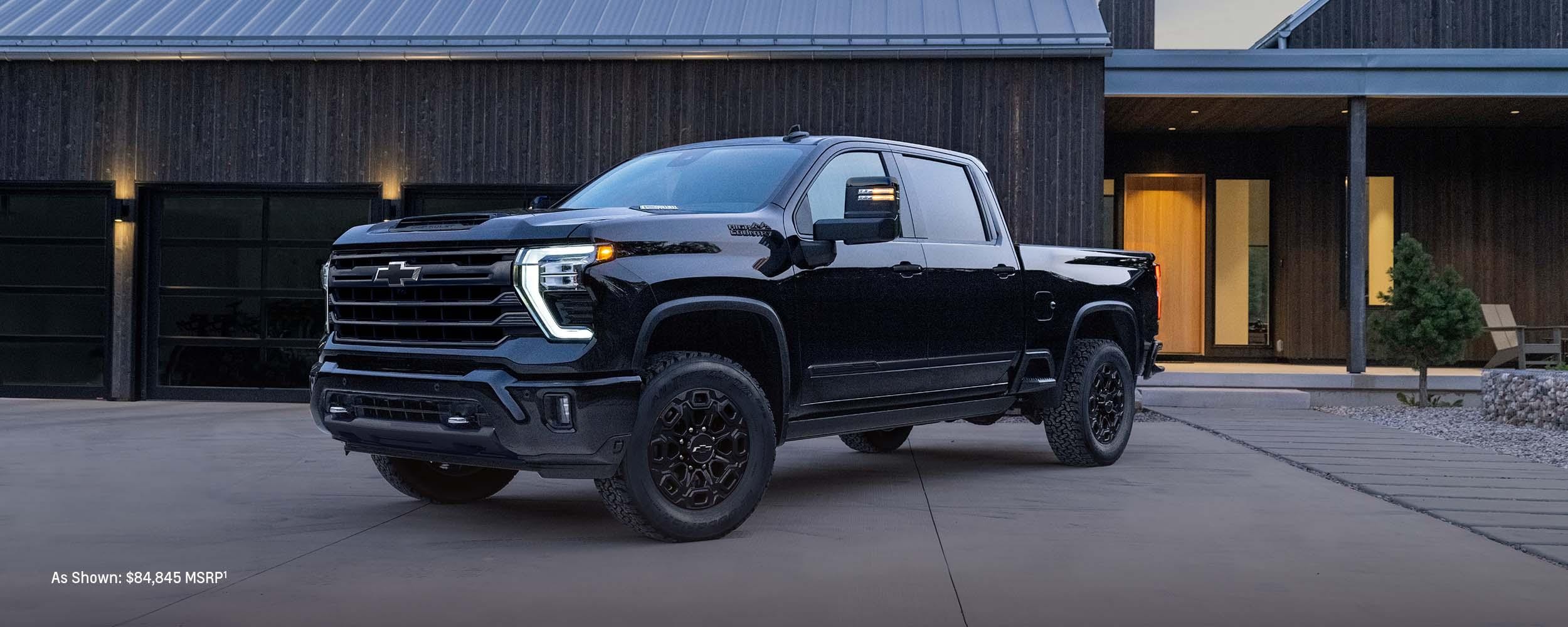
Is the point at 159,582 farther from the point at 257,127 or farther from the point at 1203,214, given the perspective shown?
the point at 1203,214

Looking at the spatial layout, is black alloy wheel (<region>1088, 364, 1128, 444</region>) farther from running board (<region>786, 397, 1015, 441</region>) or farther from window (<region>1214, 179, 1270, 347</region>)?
window (<region>1214, 179, 1270, 347</region>)

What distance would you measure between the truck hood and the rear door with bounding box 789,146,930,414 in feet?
2.49

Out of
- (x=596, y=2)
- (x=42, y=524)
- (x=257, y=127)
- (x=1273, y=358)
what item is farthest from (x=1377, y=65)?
(x=42, y=524)

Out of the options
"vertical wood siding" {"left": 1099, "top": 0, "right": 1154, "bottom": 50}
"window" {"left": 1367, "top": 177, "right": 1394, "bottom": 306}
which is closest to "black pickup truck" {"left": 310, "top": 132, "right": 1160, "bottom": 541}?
"vertical wood siding" {"left": 1099, "top": 0, "right": 1154, "bottom": 50}

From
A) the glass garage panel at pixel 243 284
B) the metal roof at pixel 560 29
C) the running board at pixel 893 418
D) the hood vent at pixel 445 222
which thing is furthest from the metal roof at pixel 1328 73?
the hood vent at pixel 445 222

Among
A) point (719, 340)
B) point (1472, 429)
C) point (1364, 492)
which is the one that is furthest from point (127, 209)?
point (1472, 429)

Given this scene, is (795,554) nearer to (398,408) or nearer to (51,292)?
(398,408)

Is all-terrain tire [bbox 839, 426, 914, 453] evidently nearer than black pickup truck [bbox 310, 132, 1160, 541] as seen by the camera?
No

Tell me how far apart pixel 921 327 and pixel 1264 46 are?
533 inches

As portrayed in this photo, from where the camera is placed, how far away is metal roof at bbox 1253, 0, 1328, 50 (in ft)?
55.3

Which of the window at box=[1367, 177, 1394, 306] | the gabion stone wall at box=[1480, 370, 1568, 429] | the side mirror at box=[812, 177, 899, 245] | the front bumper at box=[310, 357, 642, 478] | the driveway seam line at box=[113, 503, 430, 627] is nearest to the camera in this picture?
the driveway seam line at box=[113, 503, 430, 627]

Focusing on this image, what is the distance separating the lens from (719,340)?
19.4 feet

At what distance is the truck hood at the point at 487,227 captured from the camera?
5.18 m

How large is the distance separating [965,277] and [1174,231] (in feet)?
40.4
